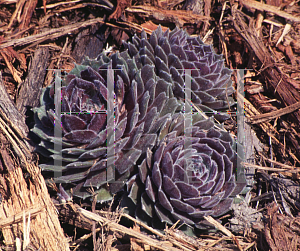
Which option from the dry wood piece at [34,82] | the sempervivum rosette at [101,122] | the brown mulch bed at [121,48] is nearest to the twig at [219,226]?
the brown mulch bed at [121,48]

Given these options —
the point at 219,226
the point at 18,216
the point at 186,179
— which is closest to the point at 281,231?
the point at 219,226

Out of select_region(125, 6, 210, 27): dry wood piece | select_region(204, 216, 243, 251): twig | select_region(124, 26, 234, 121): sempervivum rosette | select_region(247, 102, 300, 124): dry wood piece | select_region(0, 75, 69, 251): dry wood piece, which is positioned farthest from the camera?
select_region(125, 6, 210, 27): dry wood piece

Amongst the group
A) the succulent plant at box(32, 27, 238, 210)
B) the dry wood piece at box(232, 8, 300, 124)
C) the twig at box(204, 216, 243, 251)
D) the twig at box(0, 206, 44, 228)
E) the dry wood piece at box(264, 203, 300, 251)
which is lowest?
the twig at box(0, 206, 44, 228)

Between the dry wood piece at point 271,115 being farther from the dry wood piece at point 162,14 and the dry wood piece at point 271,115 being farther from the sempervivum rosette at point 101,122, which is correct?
the dry wood piece at point 162,14

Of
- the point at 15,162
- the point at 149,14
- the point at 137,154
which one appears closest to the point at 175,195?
the point at 137,154

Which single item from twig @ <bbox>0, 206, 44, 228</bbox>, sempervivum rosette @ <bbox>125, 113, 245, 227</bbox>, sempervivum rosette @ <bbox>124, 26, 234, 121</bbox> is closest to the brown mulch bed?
twig @ <bbox>0, 206, 44, 228</bbox>

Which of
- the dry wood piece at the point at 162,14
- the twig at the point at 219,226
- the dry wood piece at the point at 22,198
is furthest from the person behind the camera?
the dry wood piece at the point at 162,14

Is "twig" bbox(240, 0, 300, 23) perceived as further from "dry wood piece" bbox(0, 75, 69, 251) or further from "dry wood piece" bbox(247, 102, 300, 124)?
"dry wood piece" bbox(0, 75, 69, 251)
